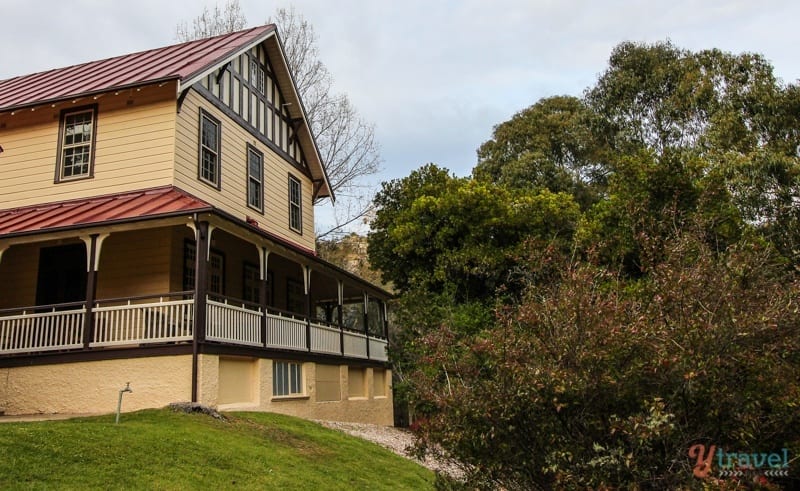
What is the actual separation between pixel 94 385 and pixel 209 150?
7103 millimetres

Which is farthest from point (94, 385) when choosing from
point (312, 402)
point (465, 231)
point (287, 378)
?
point (465, 231)

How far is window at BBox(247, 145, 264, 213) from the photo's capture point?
65.1 feet

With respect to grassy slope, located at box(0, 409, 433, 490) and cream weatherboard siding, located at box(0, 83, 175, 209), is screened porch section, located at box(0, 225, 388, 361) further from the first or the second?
grassy slope, located at box(0, 409, 433, 490)

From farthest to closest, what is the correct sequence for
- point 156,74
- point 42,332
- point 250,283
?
point 250,283 < point 156,74 < point 42,332

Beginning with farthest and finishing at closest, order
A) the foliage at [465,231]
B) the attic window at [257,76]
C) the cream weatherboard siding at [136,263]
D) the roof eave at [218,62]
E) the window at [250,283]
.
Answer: the foliage at [465,231], the attic window at [257,76], the window at [250,283], the roof eave at [218,62], the cream weatherboard siding at [136,263]

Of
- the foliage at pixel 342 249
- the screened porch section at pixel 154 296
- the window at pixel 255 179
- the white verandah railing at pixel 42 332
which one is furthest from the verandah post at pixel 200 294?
the foliage at pixel 342 249

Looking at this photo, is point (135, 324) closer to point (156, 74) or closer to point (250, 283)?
point (250, 283)

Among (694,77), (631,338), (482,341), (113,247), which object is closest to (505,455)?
(482,341)

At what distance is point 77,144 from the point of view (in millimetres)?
17188

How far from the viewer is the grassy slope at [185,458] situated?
A: 745cm

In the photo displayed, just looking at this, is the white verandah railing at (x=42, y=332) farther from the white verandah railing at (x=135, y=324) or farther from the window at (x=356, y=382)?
the window at (x=356, y=382)

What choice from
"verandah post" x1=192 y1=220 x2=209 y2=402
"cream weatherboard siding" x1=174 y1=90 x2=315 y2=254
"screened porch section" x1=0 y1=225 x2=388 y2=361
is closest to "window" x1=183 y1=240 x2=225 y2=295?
"screened porch section" x1=0 y1=225 x2=388 y2=361

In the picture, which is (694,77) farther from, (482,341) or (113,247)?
(482,341)

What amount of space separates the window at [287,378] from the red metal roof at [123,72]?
23.9 ft
